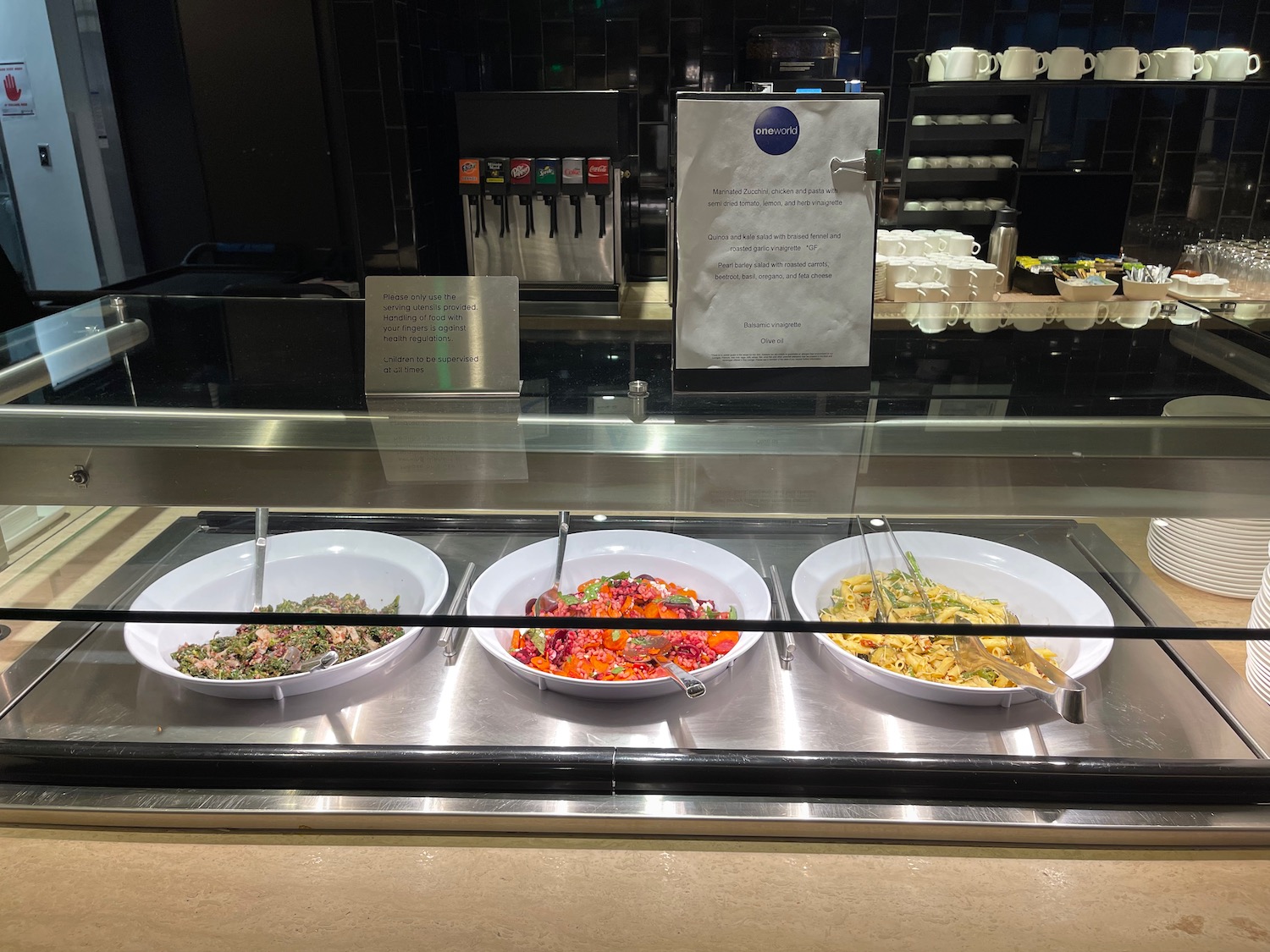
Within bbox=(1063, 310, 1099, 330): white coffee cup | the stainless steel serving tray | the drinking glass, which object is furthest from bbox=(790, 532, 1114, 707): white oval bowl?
the drinking glass

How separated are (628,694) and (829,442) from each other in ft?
1.14

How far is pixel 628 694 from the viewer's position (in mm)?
947

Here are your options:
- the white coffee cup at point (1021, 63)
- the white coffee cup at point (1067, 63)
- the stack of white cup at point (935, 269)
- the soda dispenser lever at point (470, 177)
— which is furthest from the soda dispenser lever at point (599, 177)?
the white coffee cup at point (1067, 63)

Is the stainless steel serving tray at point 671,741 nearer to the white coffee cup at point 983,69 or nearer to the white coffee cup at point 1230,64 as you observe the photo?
the white coffee cup at point 983,69

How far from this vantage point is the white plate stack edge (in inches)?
33.2

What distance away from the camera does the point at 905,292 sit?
2.89 metres

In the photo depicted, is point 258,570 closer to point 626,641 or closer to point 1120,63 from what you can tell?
point 626,641

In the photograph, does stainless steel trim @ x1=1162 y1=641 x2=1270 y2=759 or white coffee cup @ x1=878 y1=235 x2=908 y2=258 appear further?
white coffee cup @ x1=878 y1=235 x2=908 y2=258

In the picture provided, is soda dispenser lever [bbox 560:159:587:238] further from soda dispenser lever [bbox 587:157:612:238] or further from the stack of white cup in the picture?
the stack of white cup

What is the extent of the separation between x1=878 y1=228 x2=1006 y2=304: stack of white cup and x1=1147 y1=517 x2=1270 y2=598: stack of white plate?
209 centimetres

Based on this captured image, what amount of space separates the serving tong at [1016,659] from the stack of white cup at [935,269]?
2197 mm

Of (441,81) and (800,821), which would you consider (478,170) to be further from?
A: (800,821)

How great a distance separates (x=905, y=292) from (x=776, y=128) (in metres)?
2.24

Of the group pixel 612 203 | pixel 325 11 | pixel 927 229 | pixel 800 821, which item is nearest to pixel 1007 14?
pixel 927 229
